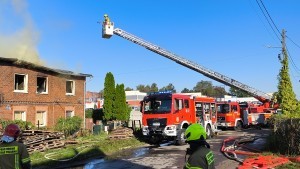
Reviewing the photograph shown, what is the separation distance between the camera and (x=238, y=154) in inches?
636

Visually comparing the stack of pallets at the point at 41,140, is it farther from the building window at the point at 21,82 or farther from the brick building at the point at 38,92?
the building window at the point at 21,82

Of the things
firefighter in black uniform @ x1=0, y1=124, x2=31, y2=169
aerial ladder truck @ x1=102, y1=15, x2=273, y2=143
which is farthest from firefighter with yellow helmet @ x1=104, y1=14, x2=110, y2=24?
firefighter in black uniform @ x1=0, y1=124, x2=31, y2=169

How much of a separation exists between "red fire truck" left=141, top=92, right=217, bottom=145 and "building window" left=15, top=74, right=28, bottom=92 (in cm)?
977

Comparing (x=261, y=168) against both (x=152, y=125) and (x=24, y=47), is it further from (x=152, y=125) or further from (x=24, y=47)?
(x=24, y=47)

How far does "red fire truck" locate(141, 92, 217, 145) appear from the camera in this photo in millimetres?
20188

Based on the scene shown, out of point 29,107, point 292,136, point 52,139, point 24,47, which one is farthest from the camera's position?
point 24,47

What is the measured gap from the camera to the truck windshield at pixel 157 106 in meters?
20.4

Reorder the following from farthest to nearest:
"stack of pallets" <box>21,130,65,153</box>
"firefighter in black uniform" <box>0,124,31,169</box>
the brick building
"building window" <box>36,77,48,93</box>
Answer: "building window" <box>36,77,48,93</box>, the brick building, "stack of pallets" <box>21,130,65,153</box>, "firefighter in black uniform" <box>0,124,31,169</box>

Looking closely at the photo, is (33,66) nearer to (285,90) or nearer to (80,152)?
(80,152)

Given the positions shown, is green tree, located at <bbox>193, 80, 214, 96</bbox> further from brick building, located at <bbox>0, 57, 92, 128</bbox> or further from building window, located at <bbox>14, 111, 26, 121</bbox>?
building window, located at <bbox>14, 111, 26, 121</bbox>

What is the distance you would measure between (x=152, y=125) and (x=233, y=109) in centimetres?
1252

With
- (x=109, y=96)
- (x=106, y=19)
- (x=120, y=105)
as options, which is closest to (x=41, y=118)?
(x=109, y=96)

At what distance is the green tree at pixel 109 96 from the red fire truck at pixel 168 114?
1266 cm

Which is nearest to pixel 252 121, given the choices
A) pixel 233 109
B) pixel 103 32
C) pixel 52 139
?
pixel 233 109
